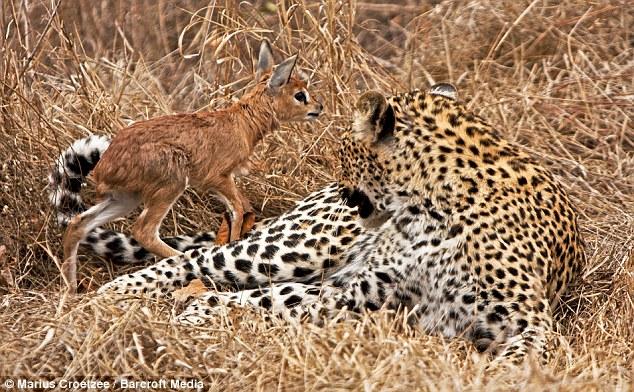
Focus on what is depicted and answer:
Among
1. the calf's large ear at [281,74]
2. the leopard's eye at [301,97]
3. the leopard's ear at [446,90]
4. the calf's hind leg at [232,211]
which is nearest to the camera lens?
the leopard's ear at [446,90]

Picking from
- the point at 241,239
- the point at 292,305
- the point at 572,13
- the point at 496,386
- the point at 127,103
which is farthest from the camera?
the point at 572,13

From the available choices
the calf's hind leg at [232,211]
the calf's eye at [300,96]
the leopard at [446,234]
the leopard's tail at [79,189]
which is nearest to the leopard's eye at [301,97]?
the calf's eye at [300,96]

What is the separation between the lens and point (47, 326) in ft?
17.1

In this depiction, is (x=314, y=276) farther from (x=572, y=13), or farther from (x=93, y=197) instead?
(x=572, y=13)

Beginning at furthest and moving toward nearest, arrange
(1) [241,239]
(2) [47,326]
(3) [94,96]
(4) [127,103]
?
(4) [127,103], (3) [94,96], (1) [241,239], (2) [47,326]

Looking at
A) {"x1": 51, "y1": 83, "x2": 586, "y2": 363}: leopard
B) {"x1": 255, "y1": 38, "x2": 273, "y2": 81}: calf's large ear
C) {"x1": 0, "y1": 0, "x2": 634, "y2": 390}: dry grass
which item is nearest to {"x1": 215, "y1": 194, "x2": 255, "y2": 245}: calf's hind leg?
{"x1": 0, "y1": 0, "x2": 634, "y2": 390}: dry grass

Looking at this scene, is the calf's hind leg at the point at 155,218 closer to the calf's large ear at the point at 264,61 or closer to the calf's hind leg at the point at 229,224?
the calf's hind leg at the point at 229,224

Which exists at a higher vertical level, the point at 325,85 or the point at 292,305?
the point at 325,85

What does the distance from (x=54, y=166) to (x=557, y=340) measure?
277 centimetres

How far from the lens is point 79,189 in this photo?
6.80 metres

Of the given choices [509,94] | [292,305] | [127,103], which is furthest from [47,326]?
[509,94]

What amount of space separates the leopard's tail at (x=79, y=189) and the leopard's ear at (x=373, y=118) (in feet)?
5.02

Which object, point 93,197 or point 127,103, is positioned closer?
point 93,197

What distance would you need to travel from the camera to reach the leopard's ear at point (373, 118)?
5.83 m
